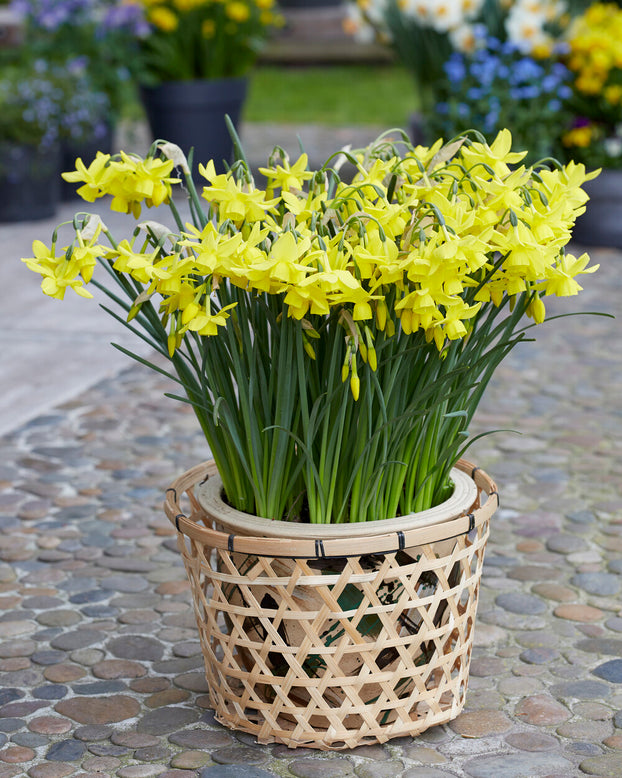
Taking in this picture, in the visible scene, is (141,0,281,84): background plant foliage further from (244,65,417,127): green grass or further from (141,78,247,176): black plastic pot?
(244,65,417,127): green grass

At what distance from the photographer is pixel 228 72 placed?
Result: 680 cm

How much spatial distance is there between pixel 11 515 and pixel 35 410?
30.8 inches

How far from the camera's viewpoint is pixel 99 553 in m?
2.55

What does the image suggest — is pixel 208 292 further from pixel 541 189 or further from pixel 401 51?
pixel 401 51

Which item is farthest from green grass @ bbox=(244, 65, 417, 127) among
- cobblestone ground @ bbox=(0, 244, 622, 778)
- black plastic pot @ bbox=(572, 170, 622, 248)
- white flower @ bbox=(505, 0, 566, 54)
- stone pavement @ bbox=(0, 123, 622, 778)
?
cobblestone ground @ bbox=(0, 244, 622, 778)

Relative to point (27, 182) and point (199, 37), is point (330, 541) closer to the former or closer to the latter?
point (27, 182)

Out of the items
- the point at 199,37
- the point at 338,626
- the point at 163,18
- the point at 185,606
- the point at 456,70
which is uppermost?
the point at 163,18

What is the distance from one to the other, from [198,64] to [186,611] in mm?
5050

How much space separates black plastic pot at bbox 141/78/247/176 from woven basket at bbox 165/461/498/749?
16.4 ft

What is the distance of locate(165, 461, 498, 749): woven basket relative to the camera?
5.39 feet

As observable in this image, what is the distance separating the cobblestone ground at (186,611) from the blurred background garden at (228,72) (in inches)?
93.0

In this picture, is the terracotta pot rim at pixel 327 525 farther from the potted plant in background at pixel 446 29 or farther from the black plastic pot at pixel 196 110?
the black plastic pot at pixel 196 110

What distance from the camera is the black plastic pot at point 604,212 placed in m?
5.37

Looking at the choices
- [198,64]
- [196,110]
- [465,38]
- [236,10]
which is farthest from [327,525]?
[198,64]
